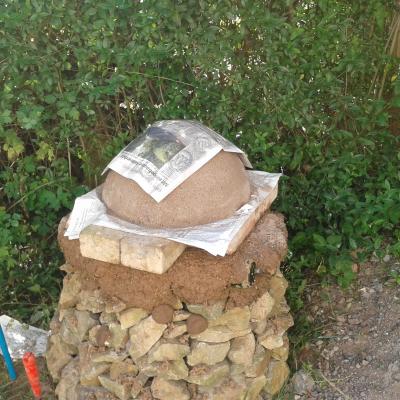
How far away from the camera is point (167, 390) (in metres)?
2.35

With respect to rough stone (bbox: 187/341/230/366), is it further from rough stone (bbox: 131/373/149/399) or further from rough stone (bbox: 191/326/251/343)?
rough stone (bbox: 131/373/149/399)

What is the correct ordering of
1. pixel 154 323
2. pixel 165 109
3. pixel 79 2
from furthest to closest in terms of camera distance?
pixel 165 109
pixel 79 2
pixel 154 323

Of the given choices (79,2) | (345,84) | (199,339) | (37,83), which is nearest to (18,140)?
(37,83)

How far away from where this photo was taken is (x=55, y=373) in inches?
106

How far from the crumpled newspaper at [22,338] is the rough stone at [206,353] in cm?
106

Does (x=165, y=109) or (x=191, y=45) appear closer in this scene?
(x=191, y=45)

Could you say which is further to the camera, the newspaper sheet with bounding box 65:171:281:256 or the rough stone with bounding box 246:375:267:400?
the rough stone with bounding box 246:375:267:400

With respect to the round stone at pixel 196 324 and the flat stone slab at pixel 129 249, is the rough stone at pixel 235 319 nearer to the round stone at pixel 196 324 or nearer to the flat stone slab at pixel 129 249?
the round stone at pixel 196 324

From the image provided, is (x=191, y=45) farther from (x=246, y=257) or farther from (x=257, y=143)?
(x=246, y=257)

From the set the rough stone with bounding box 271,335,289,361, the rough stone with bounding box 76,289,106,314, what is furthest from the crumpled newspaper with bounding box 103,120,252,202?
the rough stone with bounding box 271,335,289,361

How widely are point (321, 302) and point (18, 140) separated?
6.52ft

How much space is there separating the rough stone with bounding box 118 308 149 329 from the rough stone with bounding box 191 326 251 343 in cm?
25

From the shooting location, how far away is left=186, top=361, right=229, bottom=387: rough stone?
234 centimetres

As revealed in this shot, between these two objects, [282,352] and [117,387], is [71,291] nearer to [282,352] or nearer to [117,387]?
[117,387]
